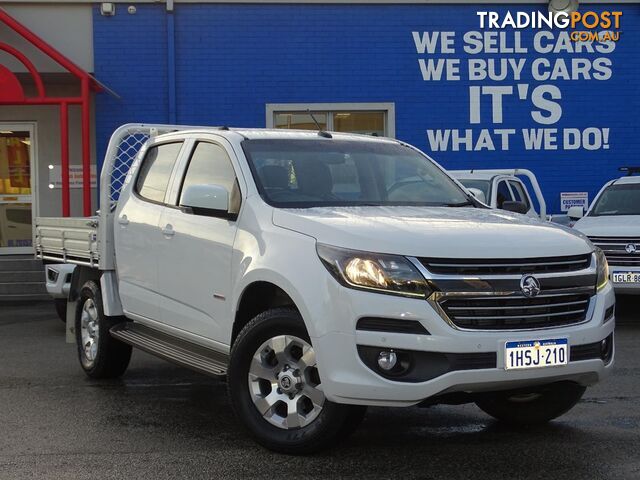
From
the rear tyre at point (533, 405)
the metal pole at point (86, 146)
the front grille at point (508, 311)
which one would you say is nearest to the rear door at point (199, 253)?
the front grille at point (508, 311)

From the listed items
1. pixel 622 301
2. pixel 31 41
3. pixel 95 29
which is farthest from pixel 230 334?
pixel 95 29

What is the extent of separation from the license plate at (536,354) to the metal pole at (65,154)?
11.6 metres

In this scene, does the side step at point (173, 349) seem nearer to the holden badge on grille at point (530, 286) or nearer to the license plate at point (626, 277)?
the holden badge on grille at point (530, 286)

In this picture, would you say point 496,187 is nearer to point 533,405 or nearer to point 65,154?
point 533,405

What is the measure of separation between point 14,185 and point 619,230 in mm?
10858

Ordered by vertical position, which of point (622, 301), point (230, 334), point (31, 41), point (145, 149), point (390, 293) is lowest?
point (622, 301)

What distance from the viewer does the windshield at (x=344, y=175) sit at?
554 centimetres

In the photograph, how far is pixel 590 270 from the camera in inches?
191

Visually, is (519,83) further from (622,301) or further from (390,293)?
(390,293)

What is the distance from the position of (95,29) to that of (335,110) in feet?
14.9

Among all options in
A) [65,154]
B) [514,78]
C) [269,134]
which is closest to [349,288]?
[269,134]

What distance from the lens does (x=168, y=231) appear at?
19.8ft

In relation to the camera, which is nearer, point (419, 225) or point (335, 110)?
point (419, 225)

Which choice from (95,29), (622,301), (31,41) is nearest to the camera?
(622,301)
